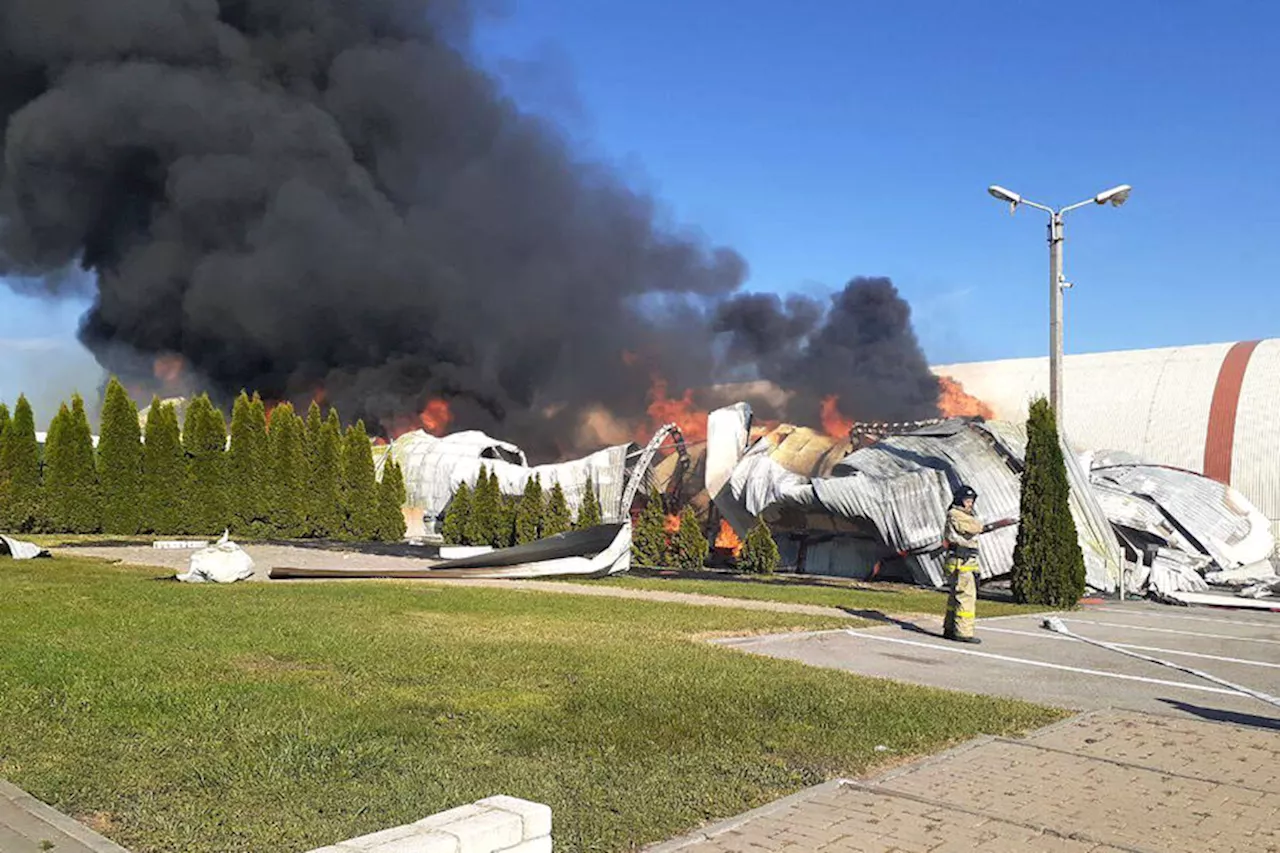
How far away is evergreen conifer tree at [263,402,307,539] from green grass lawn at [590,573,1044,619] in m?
13.1

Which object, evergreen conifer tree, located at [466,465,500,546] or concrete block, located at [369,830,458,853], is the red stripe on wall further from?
concrete block, located at [369,830,458,853]

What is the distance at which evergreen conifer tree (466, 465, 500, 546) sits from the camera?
87.7 feet

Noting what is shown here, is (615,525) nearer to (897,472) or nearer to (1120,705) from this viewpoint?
(897,472)

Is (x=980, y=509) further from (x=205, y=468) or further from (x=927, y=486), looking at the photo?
(x=205, y=468)

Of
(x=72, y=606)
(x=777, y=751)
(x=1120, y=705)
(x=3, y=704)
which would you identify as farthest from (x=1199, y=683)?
(x=72, y=606)

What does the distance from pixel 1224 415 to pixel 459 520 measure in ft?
64.7

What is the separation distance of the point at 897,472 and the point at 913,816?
1548 cm

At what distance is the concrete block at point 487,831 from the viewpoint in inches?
102

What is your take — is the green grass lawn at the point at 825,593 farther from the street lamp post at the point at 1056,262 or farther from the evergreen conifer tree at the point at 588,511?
the evergreen conifer tree at the point at 588,511

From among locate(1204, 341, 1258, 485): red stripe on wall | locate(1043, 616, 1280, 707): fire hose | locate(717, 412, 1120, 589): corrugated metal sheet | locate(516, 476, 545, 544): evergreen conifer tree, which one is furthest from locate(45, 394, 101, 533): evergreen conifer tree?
locate(1204, 341, 1258, 485): red stripe on wall

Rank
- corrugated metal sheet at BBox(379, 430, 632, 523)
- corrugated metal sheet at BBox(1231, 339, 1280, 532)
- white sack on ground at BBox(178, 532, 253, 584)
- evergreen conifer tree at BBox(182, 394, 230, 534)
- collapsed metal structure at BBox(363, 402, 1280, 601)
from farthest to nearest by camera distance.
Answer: corrugated metal sheet at BBox(379, 430, 632, 523), evergreen conifer tree at BBox(182, 394, 230, 534), corrugated metal sheet at BBox(1231, 339, 1280, 532), collapsed metal structure at BBox(363, 402, 1280, 601), white sack on ground at BBox(178, 532, 253, 584)

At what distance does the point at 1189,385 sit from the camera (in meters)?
27.8

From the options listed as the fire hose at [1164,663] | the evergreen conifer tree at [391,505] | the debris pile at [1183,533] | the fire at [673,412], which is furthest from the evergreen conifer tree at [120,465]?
the fire hose at [1164,663]

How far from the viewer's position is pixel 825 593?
44.2ft
